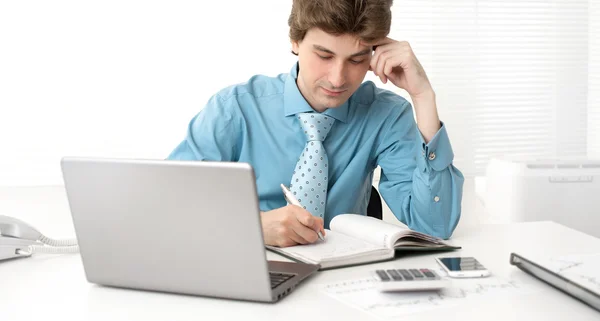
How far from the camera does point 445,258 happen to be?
1303 mm

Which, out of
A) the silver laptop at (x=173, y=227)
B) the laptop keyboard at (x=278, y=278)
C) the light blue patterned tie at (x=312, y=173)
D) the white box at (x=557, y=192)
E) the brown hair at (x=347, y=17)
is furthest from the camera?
the white box at (x=557, y=192)

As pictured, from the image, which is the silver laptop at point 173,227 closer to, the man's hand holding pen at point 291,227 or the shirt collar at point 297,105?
the man's hand holding pen at point 291,227

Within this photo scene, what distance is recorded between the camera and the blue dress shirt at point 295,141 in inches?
74.7

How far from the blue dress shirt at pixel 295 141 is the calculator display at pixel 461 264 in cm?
55

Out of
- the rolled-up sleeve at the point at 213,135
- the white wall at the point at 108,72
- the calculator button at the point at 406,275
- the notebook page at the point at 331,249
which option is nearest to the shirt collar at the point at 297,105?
the rolled-up sleeve at the point at 213,135

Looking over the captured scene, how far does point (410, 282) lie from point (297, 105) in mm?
917

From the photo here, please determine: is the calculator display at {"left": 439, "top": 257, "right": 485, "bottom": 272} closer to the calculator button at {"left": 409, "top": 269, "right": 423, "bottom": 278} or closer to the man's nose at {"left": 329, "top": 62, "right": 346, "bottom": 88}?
the calculator button at {"left": 409, "top": 269, "right": 423, "bottom": 278}

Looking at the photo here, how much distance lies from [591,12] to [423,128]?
2519mm

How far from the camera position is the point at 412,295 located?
109 centimetres

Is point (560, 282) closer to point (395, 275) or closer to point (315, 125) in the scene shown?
point (395, 275)

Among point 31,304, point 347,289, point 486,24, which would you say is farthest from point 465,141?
point 31,304

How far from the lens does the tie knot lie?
6.08 feet

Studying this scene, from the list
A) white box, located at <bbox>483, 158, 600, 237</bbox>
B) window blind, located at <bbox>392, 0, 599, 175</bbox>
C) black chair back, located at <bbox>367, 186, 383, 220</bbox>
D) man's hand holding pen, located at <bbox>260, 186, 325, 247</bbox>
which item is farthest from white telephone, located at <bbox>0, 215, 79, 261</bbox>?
window blind, located at <bbox>392, 0, 599, 175</bbox>

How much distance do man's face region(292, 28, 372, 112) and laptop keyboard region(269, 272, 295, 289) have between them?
0.66m
